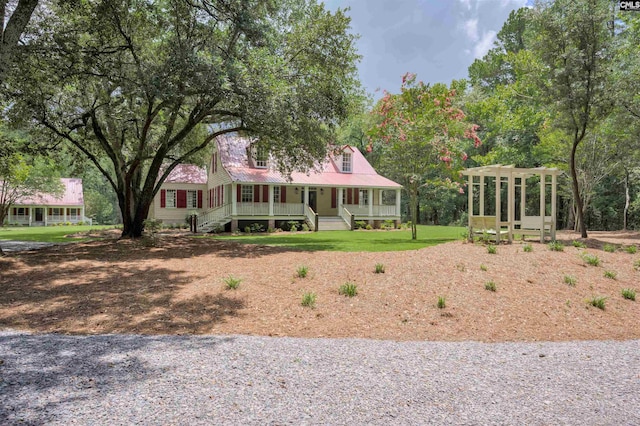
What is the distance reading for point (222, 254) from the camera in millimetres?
11375

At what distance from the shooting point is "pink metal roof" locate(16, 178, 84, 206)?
39.7 meters

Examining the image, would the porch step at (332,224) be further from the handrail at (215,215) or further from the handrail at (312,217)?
the handrail at (215,215)

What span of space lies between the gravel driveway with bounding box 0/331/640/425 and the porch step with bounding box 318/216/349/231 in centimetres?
1881

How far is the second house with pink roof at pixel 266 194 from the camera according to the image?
2338cm

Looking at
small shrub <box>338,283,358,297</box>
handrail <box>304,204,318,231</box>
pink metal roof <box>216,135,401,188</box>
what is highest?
pink metal roof <box>216,135,401,188</box>

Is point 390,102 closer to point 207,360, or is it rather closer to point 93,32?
point 93,32

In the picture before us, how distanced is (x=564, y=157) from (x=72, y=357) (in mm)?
26523

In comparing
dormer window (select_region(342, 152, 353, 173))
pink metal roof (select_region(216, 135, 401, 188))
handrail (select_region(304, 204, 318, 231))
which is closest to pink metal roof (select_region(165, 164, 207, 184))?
pink metal roof (select_region(216, 135, 401, 188))

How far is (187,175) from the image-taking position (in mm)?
30234

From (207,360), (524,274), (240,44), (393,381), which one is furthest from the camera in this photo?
(240,44)

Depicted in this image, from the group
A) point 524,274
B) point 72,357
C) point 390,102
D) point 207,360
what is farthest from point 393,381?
point 390,102

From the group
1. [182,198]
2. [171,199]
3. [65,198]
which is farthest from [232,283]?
[65,198]

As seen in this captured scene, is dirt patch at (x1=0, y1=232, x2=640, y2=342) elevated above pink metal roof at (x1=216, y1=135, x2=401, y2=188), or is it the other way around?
pink metal roof at (x1=216, y1=135, x2=401, y2=188)

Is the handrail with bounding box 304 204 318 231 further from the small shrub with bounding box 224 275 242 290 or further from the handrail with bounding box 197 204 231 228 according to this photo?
the small shrub with bounding box 224 275 242 290
